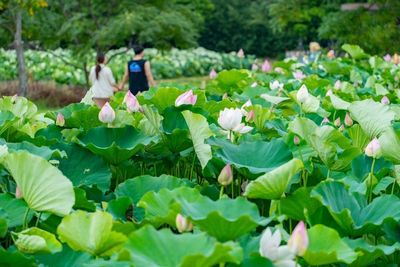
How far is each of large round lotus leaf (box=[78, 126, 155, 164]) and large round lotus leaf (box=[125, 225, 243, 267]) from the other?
79 centimetres

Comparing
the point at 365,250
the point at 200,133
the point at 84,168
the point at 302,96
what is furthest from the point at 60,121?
the point at 365,250

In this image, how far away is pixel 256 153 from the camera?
221 centimetres

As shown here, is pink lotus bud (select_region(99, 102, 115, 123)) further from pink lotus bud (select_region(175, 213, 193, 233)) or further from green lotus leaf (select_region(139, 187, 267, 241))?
pink lotus bud (select_region(175, 213, 193, 233))

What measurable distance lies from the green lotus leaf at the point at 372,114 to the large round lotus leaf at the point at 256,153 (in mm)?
358

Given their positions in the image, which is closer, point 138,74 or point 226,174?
point 226,174

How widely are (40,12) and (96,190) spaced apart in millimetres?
13912

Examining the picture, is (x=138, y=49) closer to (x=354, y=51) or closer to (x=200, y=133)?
(x=354, y=51)

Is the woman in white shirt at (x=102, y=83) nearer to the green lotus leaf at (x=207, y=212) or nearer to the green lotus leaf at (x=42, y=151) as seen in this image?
the green lotus leaf at (x=42, y=151)

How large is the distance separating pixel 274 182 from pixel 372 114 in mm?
750

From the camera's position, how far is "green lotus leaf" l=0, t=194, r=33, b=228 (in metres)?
1.72

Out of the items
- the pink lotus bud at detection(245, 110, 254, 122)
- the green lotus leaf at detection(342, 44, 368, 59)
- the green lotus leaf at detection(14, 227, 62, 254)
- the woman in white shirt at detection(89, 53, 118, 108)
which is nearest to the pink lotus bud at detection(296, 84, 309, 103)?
the pink lotus bud at detection(245, 110, 254, 122)

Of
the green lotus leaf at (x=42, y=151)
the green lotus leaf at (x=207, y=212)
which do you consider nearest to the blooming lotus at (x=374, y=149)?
the green lotus leaf at (x=207, y=212)

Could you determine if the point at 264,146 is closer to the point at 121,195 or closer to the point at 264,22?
the point at 121,195

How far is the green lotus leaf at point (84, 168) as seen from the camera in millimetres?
2127
